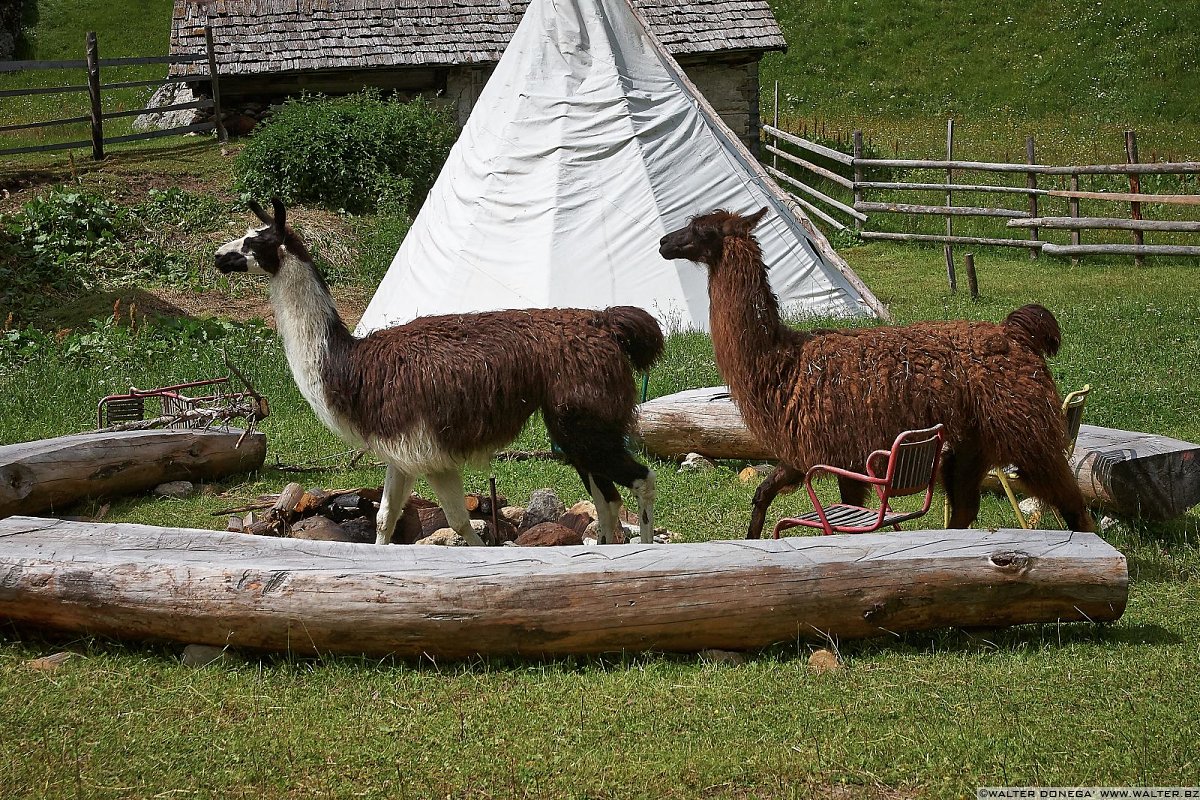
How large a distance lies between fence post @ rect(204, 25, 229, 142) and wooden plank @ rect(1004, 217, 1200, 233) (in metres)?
13.9

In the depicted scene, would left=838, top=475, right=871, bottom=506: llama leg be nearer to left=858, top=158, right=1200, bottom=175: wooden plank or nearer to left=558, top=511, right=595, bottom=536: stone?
left=558, top=511, right=595, bottom=536: stone

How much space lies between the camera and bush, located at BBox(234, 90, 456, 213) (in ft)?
58.3

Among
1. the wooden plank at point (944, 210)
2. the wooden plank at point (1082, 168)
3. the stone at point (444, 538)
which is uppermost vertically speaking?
the wooden plank at point (1082, 168)

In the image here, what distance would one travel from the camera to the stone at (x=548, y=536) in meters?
6.48

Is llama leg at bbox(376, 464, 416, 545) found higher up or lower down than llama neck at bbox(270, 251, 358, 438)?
lower down

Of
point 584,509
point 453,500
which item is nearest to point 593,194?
point 584,509

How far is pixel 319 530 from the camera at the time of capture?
21.9 ft

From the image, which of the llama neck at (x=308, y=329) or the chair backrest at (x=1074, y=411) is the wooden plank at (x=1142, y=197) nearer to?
the chair backrest at (x=1074, y=411)

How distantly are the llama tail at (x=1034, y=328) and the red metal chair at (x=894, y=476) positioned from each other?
684 millimetres

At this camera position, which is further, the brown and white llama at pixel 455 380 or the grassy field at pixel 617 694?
the brown and white llama at pixel 455 380

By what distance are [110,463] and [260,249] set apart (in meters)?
2.63

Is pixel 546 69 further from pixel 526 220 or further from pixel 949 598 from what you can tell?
pixel 949 598

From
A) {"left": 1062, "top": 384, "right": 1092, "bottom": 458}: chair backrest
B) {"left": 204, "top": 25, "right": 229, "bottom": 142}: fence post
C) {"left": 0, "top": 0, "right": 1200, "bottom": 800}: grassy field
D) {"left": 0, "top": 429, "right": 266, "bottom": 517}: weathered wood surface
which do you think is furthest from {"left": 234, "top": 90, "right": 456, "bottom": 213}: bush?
{"left": 1062, "top": 384, "right": 1092, "bottom": 458}: chair backrest

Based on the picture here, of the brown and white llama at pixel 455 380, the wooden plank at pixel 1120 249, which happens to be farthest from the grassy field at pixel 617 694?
the wooden plank at pixel 1120 249
